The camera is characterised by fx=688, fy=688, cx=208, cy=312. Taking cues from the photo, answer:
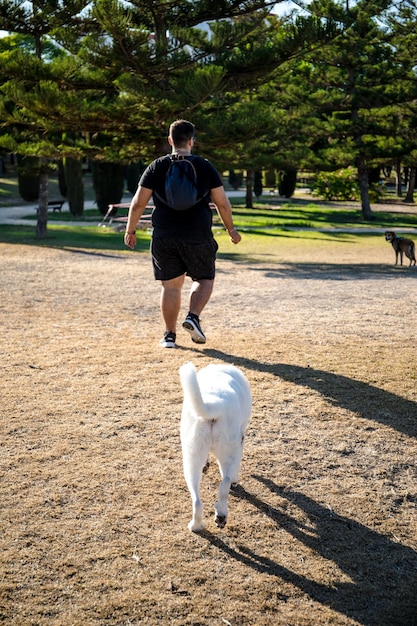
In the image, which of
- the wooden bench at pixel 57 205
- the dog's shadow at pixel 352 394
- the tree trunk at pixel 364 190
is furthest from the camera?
the wooden bench at pixel 57 205

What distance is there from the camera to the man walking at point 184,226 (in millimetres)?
5375

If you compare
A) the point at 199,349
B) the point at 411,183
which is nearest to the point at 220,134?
the point at 199,349

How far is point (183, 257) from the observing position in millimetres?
5629

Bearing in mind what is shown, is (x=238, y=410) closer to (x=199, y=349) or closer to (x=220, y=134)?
(x=199, y=349)

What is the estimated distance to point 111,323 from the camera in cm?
719

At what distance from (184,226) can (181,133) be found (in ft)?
2.38

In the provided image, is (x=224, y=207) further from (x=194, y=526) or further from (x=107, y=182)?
(x=107, y=182)

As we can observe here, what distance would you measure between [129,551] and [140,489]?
570mm

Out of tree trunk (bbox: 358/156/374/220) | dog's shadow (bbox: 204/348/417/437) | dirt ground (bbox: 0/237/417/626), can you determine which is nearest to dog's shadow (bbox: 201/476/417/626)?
dirt ground (bbox: 0/237/417/626)

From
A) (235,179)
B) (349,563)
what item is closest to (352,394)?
(349,563)

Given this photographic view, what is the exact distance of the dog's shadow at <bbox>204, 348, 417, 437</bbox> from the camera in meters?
4.41

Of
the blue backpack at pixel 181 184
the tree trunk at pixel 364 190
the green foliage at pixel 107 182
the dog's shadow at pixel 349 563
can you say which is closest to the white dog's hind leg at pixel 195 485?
the dog's shadow at pixel 349 563

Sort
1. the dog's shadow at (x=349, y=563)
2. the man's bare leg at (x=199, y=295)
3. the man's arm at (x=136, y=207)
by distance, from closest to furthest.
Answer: the dog's shadow at (x=349, y=563) → the man's arm at (x=136, y=207) → the man's bare leg at (x=199, y=295)

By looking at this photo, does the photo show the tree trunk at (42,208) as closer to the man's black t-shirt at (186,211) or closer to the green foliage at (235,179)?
the man's black t-shirt at (186,211)
